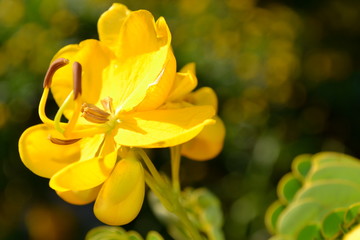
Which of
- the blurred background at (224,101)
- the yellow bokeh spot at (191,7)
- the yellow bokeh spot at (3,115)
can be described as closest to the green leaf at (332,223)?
the blurred background at (224,101)

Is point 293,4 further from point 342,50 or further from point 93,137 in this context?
point 93,137

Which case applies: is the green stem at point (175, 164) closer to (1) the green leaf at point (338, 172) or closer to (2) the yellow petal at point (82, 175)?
(2) the yellow petal at point (82, 175)

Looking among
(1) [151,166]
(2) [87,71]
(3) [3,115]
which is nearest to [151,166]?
(1) [151,166]

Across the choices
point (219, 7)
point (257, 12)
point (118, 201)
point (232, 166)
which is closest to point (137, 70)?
point (118, 201)

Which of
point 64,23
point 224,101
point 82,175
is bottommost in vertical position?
point 224,101

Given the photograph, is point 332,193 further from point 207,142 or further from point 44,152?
point 44,152
